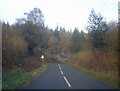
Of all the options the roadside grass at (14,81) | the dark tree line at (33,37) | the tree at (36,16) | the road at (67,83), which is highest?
the tree at (36,16)

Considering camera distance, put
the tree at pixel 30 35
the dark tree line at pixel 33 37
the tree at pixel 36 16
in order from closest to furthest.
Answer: the dark tree line at pixel 33 37
the tree at pixel 30 35
the tree at pixel 36 16

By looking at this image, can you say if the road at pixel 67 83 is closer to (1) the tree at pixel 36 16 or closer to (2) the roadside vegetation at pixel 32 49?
(2) the roadside vegetation at pixel 32 49

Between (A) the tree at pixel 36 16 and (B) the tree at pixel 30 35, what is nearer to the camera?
(B) the tree at pixel 30 35

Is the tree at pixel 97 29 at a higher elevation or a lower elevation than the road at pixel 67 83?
higher

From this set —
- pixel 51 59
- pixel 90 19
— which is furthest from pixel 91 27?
pixel 51 59

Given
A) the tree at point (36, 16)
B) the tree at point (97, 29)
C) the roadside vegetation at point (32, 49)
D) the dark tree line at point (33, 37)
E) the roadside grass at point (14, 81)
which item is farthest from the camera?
the tree at point (36, 16)

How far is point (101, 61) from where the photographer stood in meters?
22.2

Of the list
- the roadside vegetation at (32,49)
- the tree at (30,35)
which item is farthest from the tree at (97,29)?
the tree at (30,35)

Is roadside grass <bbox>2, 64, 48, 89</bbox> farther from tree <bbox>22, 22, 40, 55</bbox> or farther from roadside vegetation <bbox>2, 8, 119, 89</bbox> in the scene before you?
tree <bbox>22, 22, 40, 55</bbox>

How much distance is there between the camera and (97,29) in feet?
95.1

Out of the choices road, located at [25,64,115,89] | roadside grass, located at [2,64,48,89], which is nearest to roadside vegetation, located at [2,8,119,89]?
roadside grass, located at [2,64,48,89]

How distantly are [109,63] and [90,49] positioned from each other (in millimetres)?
10793

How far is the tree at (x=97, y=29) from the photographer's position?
1097 inches

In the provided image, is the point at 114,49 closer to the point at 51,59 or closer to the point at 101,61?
the point at 101,61
